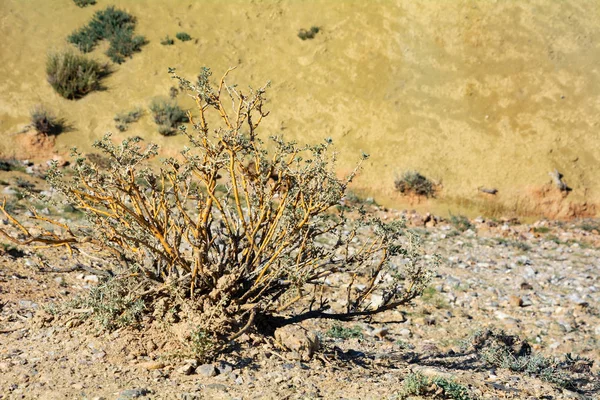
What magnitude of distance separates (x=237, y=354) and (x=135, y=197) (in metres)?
1.25

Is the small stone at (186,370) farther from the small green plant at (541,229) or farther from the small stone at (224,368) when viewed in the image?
the small green plant at (541,229)

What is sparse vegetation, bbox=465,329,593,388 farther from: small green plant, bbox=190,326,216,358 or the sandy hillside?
the sandy hillside

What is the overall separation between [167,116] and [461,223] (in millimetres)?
7354

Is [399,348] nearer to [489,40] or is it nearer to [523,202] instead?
[523,202]

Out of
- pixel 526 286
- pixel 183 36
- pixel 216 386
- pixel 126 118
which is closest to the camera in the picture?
pixel 216 386

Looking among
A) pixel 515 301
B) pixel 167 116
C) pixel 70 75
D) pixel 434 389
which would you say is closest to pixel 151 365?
pixel 434 389

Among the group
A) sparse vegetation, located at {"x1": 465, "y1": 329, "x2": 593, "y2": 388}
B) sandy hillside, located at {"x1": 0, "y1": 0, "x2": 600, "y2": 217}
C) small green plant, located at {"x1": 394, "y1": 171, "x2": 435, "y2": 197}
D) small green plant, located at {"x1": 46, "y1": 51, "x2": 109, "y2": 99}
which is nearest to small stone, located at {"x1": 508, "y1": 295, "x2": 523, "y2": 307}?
sparse vegetation, located at {"x1": 465, "y1": 329, "x2": 593, "y2": 388}

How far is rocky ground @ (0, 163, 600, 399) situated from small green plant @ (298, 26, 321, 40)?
9.48 meters

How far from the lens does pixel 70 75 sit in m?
15.2

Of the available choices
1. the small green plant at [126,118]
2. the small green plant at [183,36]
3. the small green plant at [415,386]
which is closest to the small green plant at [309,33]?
the small green plant at [183,36]

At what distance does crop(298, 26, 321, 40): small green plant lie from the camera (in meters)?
17.3

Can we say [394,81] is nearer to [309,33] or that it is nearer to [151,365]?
[309,33]

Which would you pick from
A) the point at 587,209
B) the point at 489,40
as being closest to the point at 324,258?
the point at 587,209

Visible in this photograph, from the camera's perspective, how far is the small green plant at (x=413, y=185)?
13.8m
